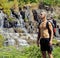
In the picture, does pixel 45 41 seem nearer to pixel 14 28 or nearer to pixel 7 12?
pixel 14 28

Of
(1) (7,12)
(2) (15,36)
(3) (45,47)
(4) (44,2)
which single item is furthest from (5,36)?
(3) (45,47)

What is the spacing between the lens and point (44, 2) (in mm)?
42469

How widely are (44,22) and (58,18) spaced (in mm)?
29742

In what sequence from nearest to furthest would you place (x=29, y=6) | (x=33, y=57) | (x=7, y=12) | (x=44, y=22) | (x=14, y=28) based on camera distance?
(x=44, y=22) < (x=33, y=57) < (x=14, y=28) < (x=7, y=12) < (x=29, y=6)

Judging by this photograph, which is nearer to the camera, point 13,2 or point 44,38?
point 44,38

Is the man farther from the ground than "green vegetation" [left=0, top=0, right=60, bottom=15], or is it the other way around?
"green vegetation" [left=0, top=0, right=60, bottom=15]

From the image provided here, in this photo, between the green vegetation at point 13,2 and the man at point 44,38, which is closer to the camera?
the man at point 44,38

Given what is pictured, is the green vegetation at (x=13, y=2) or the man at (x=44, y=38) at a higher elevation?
the green vegetation at (x=13, y=2)

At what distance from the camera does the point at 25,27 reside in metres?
33.6

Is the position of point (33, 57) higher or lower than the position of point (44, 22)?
lower

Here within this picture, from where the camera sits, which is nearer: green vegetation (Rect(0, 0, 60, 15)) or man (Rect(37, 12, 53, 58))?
man (Rect(37, 12, 53, 58))

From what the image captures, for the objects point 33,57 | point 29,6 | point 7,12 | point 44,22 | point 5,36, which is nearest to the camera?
point 44,22

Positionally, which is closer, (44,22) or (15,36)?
(44,22)

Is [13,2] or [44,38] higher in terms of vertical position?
[13,2]
